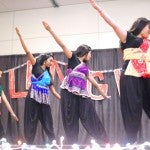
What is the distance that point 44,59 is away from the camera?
3.87 m

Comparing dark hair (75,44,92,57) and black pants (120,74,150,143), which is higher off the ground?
dark hair (75,44,92,57)

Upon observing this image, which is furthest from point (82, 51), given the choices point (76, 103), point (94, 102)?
point (94, 102)

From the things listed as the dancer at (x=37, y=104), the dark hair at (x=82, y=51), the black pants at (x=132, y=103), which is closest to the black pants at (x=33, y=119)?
the dancer at (x=37, y=104)

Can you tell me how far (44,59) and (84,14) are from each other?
211 cm

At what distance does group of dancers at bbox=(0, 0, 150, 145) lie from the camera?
241 centimetres

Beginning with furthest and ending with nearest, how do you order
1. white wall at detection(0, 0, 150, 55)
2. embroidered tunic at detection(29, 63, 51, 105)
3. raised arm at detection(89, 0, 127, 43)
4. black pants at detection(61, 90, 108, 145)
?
white wall at detection(0, 0, 150, 55) → embroidered tunic at detection(29, 63, 51, 105) → black pants at detection(61, 90, 108, 145) → raised arm at detection(89, 0, 127, 43)

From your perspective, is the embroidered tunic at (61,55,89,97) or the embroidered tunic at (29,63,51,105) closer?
the embroidered tunic at (61,55,89,97)

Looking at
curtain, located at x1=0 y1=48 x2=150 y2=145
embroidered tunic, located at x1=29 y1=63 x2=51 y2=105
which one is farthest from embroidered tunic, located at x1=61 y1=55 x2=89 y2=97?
curtain, located at x1=0 y1=48 x2=150 y2=145

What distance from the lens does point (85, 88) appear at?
3.35m

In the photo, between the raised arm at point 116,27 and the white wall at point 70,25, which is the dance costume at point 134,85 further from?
the white wall at point 70,25

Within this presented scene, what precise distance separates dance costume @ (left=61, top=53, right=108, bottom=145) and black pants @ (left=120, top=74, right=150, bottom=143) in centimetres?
84

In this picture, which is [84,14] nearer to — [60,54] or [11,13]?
[60,54]

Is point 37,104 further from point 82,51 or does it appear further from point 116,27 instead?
point 116,27

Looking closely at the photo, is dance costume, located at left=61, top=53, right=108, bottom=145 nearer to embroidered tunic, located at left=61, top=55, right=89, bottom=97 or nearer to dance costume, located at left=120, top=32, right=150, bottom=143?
embroidered tunic, located at left=61, top=55, right=89, bottom=97
